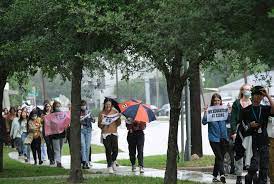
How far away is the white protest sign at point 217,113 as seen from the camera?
1356cm

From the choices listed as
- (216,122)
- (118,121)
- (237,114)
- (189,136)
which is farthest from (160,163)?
(237,114)

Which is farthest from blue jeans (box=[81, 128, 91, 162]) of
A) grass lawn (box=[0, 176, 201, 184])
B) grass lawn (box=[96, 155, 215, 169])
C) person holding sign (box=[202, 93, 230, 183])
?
person holding sign (box=[202, 93, 230, 183])

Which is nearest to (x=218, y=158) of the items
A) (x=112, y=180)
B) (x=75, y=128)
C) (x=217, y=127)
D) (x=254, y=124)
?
(x=217, y=127)

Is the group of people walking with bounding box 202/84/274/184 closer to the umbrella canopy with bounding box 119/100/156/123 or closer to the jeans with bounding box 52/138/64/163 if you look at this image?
the umbrella canopy with bounding box 119/100/156/123

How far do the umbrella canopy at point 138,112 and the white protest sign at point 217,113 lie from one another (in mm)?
2662

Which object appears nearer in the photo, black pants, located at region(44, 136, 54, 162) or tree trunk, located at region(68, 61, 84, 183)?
tree trunk, located at region(68, 61, 84, 183)

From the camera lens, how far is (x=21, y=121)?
74.1ft

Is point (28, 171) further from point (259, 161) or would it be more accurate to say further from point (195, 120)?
point (259, 161)

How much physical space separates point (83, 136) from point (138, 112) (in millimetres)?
2562

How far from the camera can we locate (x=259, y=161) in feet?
36.4

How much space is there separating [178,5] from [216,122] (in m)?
5.52

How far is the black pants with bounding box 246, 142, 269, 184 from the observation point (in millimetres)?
10984

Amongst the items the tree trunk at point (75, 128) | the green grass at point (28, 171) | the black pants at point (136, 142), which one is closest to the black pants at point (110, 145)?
the black pants at point (136, 142)

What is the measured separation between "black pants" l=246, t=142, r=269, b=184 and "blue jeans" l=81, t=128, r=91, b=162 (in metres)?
7.51
